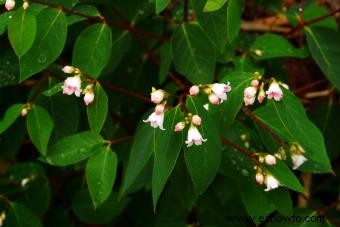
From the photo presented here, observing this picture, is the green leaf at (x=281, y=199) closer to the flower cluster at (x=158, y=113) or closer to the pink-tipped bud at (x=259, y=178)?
the pink-tipped bud at (x=259, y=178)

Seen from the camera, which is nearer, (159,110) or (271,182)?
(159,110)

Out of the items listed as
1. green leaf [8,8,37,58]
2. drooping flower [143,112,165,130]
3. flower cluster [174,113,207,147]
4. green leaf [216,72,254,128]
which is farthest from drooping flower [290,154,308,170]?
green leaf [8,8,37,58]

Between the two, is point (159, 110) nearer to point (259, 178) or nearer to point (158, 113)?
point (158, 113)

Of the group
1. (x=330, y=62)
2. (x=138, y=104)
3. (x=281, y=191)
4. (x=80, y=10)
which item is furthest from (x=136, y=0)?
(x=281, y=191)

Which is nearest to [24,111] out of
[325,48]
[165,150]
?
[165,150]

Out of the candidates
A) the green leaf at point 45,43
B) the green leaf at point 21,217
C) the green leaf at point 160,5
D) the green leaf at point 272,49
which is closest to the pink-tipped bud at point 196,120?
the green leaf at point 160,5

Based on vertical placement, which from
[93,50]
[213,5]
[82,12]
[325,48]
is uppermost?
[213,5]
